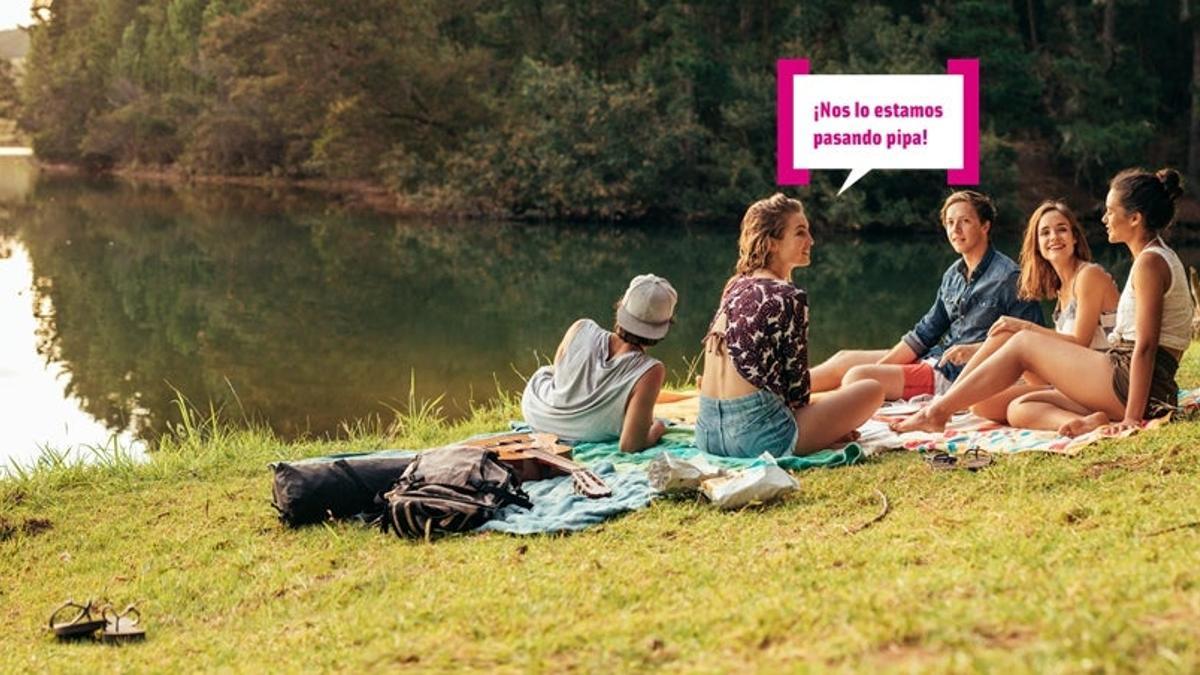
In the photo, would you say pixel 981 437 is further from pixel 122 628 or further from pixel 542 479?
pixel 122 628

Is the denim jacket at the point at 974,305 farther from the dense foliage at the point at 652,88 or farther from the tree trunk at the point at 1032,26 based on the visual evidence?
the tree trunk at the point at 1032,26

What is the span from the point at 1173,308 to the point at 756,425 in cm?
189

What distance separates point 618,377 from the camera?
22.5 ft

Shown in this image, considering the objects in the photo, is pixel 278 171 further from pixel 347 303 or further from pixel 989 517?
pixel 989 517

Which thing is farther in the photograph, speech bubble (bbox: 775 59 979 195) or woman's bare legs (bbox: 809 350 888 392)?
speech bubble (bbox: 775 59 979 195)

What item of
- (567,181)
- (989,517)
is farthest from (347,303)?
(989,517)

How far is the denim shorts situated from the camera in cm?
631

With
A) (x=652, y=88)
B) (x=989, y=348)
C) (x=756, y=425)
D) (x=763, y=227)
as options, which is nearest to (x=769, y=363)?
(x=756, y=425)

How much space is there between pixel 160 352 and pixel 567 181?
53.8ft

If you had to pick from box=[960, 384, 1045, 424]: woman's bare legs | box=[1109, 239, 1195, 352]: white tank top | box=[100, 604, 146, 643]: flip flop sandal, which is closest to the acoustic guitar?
box=[100, 604, 146, 643]: flip flop sandal

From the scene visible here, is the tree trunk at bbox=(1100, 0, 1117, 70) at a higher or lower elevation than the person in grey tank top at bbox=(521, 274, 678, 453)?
higher

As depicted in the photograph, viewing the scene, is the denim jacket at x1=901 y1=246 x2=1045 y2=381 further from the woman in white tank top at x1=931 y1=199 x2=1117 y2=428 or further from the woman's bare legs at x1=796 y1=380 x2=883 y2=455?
the woman's bare legs at x1=796 y1=380 x2=883 y2=455

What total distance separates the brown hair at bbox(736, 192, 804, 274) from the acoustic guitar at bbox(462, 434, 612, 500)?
122 centimetres

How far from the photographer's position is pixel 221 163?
162 feet
